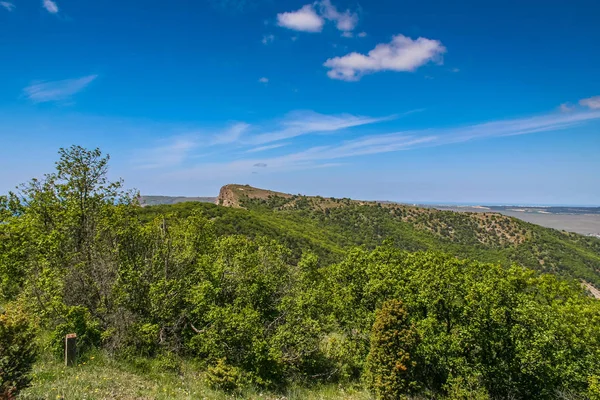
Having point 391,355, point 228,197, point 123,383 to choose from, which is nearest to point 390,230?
point 228,197

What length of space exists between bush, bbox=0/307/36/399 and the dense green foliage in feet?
16.5

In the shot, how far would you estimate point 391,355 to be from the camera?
16.8m

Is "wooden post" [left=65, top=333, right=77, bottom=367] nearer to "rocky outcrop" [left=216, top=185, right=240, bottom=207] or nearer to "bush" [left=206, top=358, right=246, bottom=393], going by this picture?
"bush" [left=206, top=358, right=246, bottom=393]

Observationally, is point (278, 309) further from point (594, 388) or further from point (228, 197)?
point (228, 197)

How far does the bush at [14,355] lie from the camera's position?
789 cm

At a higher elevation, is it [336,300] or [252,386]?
[336,300]

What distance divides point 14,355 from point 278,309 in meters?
11.9

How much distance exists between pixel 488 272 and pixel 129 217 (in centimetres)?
1963

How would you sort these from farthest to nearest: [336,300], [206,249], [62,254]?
[206,249] < [336,300] < [62,254]

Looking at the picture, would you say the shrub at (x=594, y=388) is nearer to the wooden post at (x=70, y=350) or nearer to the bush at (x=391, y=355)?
the bush at (x=391, y=355)

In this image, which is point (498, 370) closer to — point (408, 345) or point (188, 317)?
point (408, 345)

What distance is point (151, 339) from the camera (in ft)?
48.5

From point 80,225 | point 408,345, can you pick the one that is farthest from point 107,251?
point 408,345

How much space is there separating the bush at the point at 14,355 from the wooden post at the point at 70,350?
3510 millimetres
